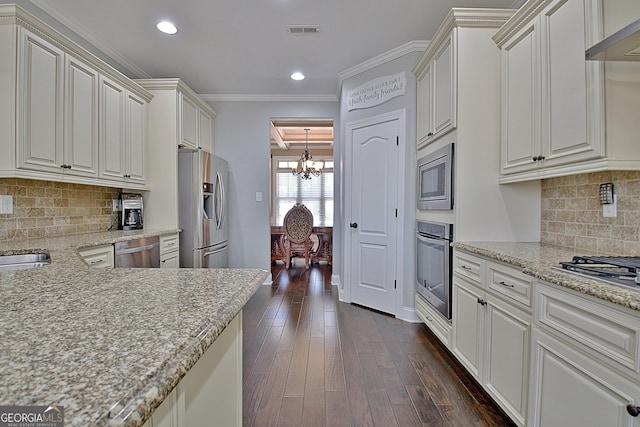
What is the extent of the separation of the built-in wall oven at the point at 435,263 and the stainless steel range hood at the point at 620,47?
1212 millimetres

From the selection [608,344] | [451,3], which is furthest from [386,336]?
[451,3]

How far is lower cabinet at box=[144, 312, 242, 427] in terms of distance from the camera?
70 cm

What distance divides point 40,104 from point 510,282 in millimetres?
2968

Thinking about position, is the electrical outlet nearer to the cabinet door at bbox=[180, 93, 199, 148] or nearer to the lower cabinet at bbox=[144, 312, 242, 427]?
the lower cabinet at bbox=[144, 312, 242, 427]

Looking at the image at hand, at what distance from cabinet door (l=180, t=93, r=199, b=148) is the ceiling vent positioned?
4.77 ft

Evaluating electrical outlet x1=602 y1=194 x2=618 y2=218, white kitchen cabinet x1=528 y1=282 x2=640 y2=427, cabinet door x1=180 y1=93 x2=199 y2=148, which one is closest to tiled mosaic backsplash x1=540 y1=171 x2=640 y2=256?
electrical outlet x1=602 y1=194 x2=618 y2=218

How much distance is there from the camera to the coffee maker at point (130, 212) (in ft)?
10.4

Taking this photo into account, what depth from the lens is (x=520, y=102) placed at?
1923mm

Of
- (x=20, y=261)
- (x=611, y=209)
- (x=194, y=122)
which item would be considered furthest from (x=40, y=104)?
(x=611, y=209)

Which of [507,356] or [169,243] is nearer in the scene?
[507,356]

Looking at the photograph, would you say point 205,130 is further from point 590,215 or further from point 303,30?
point 590,215

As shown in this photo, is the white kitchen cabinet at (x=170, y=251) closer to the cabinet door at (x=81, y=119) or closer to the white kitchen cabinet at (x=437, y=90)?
the cabinet door at (x=81, y=119)

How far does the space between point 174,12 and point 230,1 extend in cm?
50

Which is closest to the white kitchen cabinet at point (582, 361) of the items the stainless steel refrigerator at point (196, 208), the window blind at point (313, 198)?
the stainless steel refrigerator at point (196, 208)
